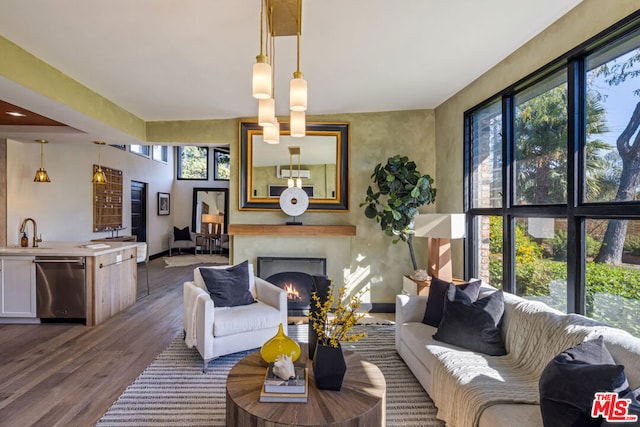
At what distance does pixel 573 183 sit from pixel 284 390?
236 centimetres

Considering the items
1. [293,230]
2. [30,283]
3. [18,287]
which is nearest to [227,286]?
[293,230]

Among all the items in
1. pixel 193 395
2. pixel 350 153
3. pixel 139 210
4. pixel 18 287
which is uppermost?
pixel 350 153

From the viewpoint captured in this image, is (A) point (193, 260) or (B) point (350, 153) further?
(A) point (193, 260)

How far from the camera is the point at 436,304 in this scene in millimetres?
2895

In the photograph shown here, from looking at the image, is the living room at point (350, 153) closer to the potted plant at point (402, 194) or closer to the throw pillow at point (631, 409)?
the potted plant at point (402, 194)

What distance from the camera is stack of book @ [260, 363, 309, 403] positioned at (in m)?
1.70

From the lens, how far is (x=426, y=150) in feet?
15.2

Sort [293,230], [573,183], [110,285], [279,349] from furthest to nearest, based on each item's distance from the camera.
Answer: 1. [293,230]
2. [110,285]
3. [573,183]
4. [279,349]

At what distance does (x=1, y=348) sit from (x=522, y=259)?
5.00 meters

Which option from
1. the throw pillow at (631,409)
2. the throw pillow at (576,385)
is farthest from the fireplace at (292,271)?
the throw pillow at (631,409)

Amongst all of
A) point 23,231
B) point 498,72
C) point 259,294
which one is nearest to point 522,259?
point 498,72

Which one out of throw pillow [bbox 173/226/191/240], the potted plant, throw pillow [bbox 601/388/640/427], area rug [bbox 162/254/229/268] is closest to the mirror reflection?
the potted plant

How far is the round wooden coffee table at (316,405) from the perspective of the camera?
156 cm

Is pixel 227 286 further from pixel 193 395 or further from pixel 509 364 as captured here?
pixel 509 364
